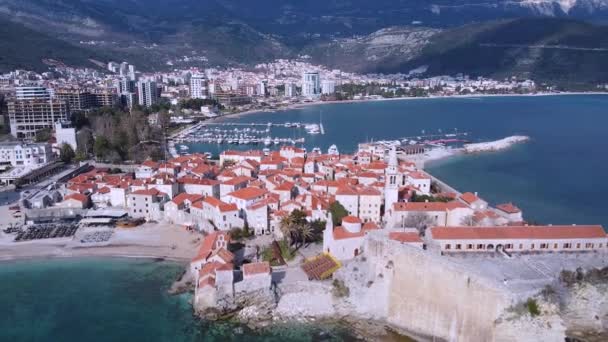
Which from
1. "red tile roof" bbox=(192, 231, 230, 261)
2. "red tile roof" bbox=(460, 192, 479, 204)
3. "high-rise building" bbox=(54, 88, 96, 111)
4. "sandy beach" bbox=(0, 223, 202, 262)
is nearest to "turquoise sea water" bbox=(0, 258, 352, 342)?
"sandy beach" bbox=(0, 223, 202, 262)

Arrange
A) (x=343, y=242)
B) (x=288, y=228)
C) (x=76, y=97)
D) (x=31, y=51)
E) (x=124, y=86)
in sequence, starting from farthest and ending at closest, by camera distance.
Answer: (x=31, y=51), (x=124, y=86), (x=76, y=97), (x=288, y=228), (x=343, y=242)

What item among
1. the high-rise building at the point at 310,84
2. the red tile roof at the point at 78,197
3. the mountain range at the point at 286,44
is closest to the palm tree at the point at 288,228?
the red tile roof at the point at 78,197

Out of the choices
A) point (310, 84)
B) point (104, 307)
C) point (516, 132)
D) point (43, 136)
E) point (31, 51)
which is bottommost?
point (104, 307)

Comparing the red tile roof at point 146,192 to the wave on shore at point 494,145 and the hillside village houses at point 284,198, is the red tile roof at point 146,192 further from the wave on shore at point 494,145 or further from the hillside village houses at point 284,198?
the wave on shore at point 494,145

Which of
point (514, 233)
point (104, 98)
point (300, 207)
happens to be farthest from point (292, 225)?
point (104, 98)

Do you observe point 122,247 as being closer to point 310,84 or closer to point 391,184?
point 391,184

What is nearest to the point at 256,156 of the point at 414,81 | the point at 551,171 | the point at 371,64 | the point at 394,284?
the point at 394,284

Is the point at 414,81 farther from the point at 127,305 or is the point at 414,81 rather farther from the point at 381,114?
the point at 127,305
